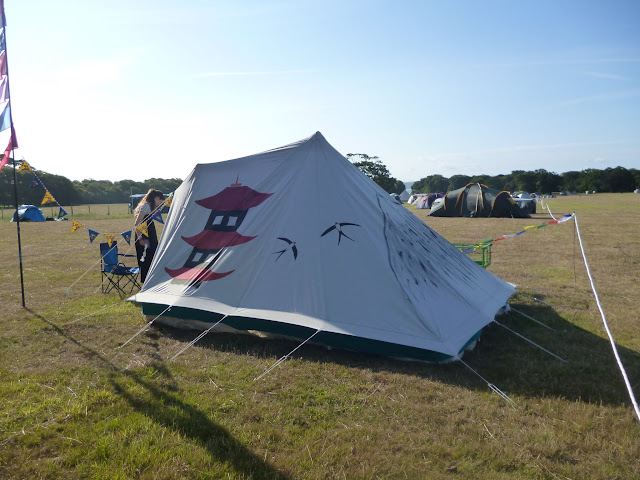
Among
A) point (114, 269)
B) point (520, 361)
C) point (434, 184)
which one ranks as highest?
point (434, 184)

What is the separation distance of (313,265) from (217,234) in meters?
1.40

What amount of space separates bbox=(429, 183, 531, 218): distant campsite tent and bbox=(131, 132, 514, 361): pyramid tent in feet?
64.0

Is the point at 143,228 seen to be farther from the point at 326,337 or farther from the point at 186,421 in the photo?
the point at 186,421

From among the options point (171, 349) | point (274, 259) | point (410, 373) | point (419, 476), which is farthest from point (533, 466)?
point (171, 349)

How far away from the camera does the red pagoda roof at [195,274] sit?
204 inches

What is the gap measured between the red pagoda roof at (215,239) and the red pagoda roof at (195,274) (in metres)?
0.31

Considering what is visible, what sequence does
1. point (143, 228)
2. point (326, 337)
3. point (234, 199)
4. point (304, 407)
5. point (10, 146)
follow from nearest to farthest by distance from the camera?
Answer: point (304, 407) → point (326, 337) → point (234, 199) → point (10, 146) → point (143, 228)

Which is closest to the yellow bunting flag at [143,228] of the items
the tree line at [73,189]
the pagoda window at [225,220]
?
the pagoda window at [225,220]

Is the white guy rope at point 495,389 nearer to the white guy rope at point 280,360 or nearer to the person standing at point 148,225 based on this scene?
the white guy rope at point 280,360

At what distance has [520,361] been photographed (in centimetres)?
439

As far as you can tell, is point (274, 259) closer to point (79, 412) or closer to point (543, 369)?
point (79, 412)

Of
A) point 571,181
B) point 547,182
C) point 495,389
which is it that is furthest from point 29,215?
point 571,181

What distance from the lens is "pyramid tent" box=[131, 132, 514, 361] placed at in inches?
173

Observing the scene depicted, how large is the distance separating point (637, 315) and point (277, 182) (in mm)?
4997
